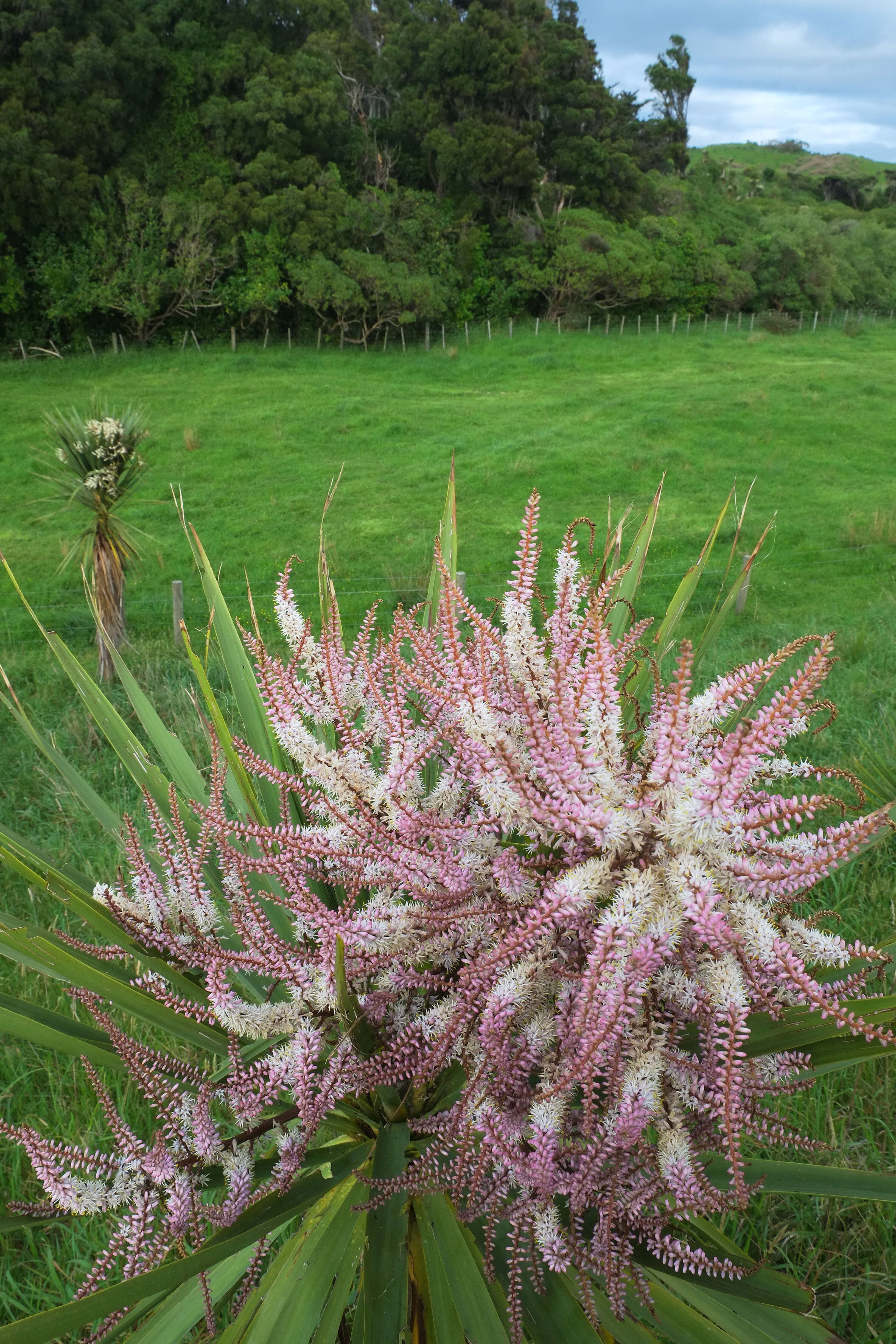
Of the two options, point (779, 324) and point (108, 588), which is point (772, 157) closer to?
point (779, 324)

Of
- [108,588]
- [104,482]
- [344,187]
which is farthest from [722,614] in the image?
[344,187]

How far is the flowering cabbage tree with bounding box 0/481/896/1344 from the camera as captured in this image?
92 cm

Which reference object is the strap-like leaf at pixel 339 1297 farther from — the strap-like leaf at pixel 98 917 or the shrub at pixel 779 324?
the shrub at pixel 779 324

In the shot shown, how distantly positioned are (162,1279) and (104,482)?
856cm

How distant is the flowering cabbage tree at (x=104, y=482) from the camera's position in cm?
876

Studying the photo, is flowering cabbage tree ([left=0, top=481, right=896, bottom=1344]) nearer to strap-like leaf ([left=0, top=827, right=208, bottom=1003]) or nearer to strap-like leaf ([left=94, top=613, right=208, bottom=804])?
strap-like leaf ([left=0, top=827, right=208, bottom=1003])

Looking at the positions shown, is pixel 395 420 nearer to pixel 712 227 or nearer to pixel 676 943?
pixel 676 943

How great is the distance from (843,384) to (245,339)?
19847 mm

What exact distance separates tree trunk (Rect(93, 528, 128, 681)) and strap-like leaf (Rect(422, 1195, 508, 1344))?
26.6 feet

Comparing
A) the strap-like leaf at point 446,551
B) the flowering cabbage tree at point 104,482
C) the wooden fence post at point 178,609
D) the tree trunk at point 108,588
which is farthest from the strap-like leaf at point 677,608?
the wooden fence post at point 178,609

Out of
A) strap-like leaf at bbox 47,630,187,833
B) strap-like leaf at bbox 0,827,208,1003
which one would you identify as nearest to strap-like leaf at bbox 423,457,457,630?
strap-like leaf at bbox 47,630,187,833

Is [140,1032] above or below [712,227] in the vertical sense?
below

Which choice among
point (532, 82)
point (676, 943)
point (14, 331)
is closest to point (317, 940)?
point (676, 943)

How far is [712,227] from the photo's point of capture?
4266 cm
